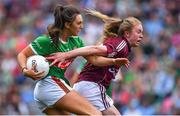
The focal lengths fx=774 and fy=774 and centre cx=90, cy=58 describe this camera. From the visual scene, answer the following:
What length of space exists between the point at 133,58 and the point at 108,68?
20.4 ft

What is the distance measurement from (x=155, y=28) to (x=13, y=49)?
11.9 ft

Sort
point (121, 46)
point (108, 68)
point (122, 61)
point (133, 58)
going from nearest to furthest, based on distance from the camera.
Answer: point (122, 61)
point (121, 46)
point (108, 68)
point (133, 58)

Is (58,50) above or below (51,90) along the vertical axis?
above

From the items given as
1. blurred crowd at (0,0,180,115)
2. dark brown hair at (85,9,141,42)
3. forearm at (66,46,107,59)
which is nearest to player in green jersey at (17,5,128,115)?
forearm at (66,46,107,59)

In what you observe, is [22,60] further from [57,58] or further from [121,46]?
[121,46]

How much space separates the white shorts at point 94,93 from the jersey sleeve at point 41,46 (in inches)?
26.1

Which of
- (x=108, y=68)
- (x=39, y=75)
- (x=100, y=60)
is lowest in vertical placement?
(x=108, y=68)

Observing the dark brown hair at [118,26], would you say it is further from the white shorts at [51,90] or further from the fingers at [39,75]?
the fingers at [39,75]

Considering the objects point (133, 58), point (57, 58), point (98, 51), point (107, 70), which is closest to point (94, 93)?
point (107, 70)

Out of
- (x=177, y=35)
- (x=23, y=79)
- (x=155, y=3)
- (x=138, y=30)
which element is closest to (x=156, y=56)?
(x=177, y=35)

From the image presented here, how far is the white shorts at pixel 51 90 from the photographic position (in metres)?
8.62

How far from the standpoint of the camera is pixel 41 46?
8711 mm

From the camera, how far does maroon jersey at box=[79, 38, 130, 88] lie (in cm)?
868

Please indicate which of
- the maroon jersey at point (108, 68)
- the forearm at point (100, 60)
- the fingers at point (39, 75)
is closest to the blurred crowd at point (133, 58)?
the maroon jersey at point (108, 68)
